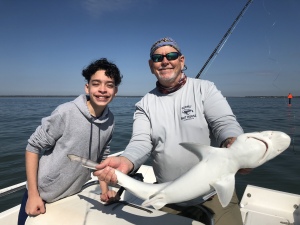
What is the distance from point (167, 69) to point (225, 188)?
76.0 inches

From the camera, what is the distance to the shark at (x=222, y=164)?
2.01 meters

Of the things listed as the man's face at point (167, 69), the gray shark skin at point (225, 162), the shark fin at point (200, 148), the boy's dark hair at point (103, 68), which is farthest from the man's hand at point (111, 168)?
the boy's dark hair at point (103, 68)

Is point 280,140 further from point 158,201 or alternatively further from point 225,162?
point 158,201

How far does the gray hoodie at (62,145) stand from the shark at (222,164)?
1479mm

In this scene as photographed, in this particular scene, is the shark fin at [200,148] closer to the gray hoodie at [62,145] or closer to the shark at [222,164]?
the shark at [222,164]

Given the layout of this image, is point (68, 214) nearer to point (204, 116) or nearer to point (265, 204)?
point (204, 116)

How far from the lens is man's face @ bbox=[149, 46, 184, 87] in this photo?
3.42m

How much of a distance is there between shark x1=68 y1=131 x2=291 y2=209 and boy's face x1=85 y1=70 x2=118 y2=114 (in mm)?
1661

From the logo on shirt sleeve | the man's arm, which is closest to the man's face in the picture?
the logo on shirt sleeve

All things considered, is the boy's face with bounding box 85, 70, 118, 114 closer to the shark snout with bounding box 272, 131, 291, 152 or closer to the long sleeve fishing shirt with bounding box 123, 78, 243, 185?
the long sleeve fishing shirt with bounding box 123, 78, 243, 185

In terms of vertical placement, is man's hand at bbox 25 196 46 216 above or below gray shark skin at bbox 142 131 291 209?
below

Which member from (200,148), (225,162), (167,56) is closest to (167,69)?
(167,56)

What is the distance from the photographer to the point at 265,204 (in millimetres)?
4938

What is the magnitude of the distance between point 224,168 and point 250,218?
3.14m
